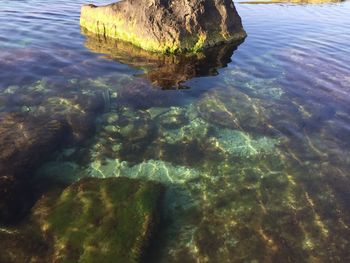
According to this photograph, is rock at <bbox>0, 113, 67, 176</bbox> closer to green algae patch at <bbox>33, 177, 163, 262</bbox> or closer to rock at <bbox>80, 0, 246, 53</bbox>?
green algae patch at <bbox>33, 177, 163, 262</bbox>

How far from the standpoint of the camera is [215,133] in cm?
1279

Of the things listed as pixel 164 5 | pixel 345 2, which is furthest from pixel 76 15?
pixel 345 2

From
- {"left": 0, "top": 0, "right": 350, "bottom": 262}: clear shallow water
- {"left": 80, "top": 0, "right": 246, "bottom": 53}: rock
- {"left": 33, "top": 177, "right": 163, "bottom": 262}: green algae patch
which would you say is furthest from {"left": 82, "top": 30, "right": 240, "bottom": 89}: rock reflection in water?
{"left": 33, "top": 177, "right": 163, "bottom": 262}: green algae patch

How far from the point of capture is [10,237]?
27.2 ft

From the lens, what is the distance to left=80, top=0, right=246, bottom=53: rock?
18875mm

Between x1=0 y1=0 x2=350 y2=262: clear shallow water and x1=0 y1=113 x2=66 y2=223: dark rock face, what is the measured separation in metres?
0.54

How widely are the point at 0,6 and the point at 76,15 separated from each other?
5947 millimetres

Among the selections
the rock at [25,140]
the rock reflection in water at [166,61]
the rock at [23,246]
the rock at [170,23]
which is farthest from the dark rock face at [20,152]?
the rock at [170,23]

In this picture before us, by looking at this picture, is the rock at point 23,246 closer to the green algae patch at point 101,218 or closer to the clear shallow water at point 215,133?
the green algae patch at point 101,218

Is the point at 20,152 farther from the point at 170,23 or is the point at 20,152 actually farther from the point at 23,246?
the point at 170,23

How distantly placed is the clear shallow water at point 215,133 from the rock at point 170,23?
103cm

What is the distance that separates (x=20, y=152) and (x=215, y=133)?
20.7ft

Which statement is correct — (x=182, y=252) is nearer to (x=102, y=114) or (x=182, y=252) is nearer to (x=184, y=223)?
(x=184, y=223)

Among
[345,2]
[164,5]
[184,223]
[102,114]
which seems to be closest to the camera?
[184,223]
